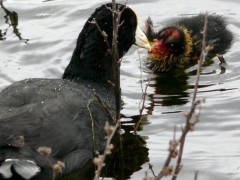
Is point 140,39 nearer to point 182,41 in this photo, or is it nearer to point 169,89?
point 169,89

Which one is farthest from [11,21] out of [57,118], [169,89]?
[57,118]

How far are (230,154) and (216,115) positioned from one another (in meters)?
0.76

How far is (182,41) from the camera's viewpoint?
8.86m

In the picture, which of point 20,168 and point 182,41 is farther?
point 182,41

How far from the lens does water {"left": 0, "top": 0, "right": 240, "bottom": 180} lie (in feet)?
22.7

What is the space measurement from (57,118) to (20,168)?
48 centimetres

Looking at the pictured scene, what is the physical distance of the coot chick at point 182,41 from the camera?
886cm

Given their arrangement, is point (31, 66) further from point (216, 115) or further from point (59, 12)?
point (216, 115)

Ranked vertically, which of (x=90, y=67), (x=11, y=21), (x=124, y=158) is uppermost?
(x=90, y=67)

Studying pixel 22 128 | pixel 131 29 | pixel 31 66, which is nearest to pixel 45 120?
pixel 22 128

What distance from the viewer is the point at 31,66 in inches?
340

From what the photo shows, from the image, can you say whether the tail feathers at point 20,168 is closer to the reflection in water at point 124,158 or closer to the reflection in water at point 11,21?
the reflection in water at point 124,158

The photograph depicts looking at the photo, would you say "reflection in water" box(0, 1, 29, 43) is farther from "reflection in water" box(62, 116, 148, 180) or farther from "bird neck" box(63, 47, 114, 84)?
"reflection in water" box(62, 116, 148, 180)

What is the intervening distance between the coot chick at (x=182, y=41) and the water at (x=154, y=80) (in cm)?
14
